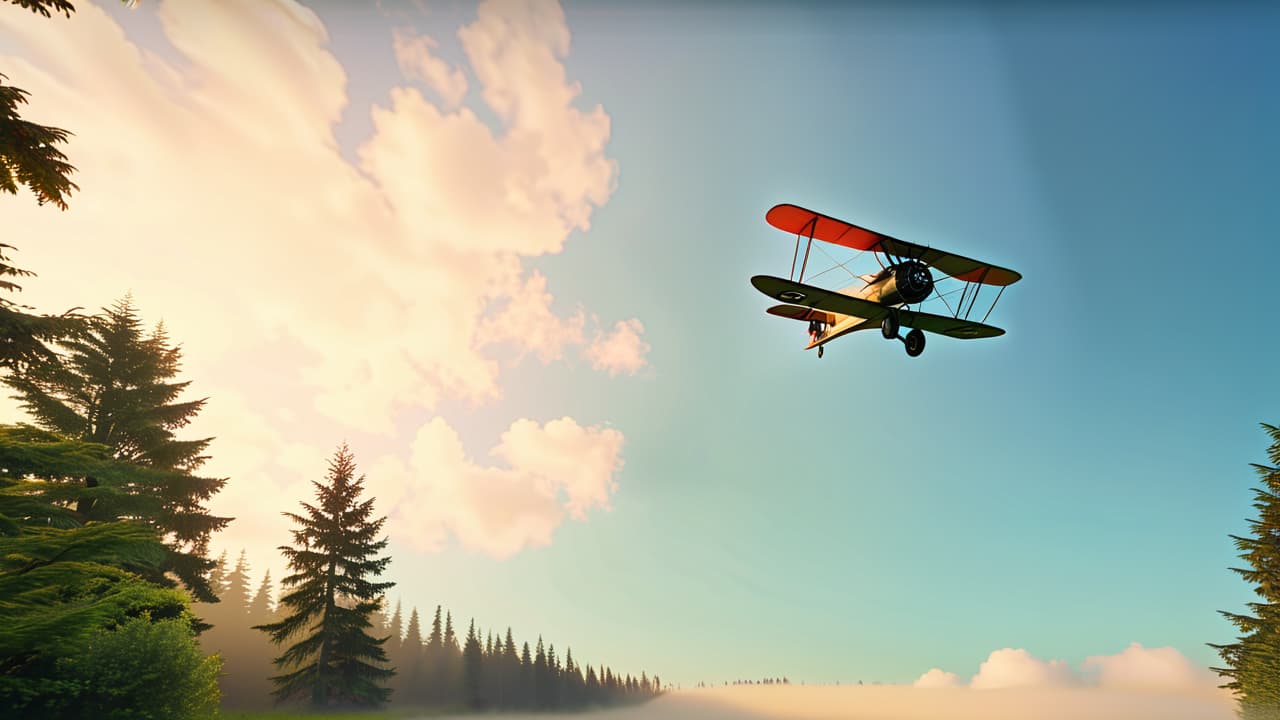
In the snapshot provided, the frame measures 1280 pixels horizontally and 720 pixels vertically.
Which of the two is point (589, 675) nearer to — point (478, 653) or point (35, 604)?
point (478, 653)

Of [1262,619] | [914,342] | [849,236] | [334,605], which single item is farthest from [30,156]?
[1262,619]

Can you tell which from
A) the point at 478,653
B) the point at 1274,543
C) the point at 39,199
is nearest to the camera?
the point at 39,199

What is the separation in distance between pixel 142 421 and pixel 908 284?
96.5 ft

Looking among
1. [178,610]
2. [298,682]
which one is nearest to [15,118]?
[178,610]

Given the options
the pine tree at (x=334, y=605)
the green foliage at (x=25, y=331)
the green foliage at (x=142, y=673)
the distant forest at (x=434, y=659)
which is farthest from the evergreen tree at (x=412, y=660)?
the green foliage at (x=25, y=331)

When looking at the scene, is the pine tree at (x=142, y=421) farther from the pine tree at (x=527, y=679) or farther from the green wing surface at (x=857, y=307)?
the pine tree at (x=527, y=679)

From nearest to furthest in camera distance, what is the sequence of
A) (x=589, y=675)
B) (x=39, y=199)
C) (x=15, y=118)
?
(x=15, y=118) → (x=39, y=199) → (x=589, y=675)

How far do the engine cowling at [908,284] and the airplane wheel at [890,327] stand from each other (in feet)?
1.44

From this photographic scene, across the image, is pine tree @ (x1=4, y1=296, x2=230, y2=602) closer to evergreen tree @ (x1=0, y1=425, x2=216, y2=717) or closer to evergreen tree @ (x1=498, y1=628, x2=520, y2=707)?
evergreen tree @ (x1=0, y1=425, x2=216, y2=717)

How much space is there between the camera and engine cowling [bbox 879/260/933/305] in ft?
52.7

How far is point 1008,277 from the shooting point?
1900cm

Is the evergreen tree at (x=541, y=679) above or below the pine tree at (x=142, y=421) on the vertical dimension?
below

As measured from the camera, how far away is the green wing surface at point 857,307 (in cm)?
1493

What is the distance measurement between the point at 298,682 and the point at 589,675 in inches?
2528
